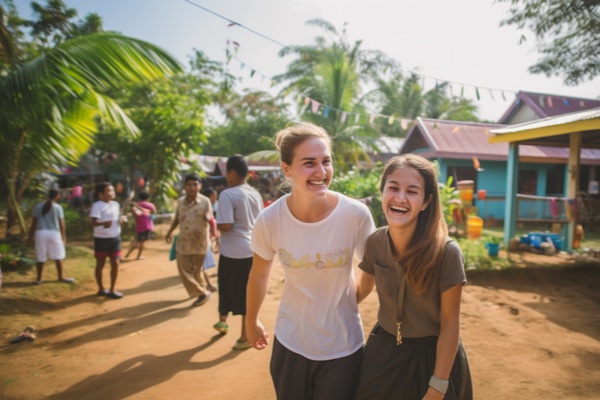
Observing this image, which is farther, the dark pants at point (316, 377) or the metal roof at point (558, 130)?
the metal roof at point (558, 130)

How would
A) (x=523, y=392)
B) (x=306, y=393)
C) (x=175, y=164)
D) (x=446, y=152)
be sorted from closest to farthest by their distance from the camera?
(x=306, y=393), (x=523, y=392), (x=175, y=164), (x=446, y=152)

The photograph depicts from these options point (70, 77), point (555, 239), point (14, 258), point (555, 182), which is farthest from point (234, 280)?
point (555, 182)

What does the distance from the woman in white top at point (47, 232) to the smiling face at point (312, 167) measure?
5447 mm

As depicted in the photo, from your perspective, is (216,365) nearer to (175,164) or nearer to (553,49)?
(175,164)

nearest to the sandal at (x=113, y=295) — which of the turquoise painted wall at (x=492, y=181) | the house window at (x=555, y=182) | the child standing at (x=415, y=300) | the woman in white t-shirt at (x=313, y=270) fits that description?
the woman in white t-shirt at (x=313, y=270)

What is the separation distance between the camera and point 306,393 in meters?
Answer: 1.82

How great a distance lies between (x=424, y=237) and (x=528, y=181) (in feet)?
49.6

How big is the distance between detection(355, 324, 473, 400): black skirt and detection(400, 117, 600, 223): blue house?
12.2 metres

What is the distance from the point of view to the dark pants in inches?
69.2

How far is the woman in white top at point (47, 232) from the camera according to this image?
19.2 feet

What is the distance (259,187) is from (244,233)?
1665 centimetres

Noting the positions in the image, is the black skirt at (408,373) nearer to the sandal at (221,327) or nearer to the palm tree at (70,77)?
the sandal at (221,327)

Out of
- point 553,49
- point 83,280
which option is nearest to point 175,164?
point 83,280

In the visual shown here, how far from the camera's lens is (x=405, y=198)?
5.60ft
